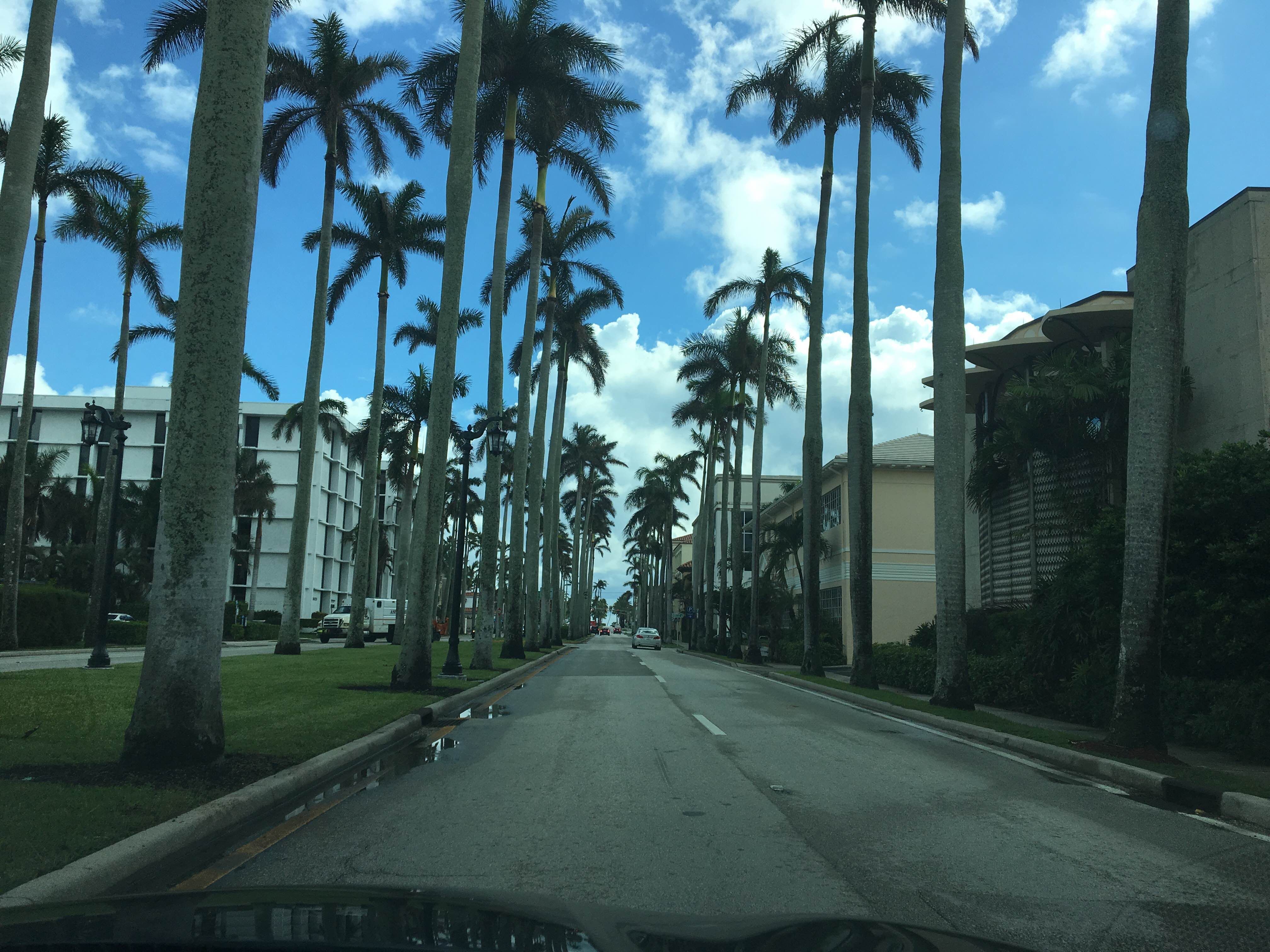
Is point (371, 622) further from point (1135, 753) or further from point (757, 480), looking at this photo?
point (1135, 753)

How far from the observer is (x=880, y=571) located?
41.8 metres

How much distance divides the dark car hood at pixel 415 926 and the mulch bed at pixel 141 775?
4.14 metres

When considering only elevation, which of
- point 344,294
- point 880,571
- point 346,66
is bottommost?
point 880,571

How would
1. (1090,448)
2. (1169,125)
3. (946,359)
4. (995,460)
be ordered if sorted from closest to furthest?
(1169,125)
(946,359)
(1090,448)
(995,460)

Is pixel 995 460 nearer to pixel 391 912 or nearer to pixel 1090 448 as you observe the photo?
pixel 1090 448

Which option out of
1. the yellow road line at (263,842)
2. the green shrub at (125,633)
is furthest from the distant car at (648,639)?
the yellow road line at (263,842)

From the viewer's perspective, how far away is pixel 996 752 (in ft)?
37.9

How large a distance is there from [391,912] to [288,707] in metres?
10.6

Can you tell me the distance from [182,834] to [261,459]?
88.8 meters

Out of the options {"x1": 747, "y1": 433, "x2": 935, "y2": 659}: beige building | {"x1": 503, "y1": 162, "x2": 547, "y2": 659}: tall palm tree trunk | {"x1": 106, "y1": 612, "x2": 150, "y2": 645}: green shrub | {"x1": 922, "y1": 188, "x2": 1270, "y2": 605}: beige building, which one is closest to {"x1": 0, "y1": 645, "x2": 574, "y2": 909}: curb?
{"x1": 922, "y1": 188, "x2": 1270, "y2": 605}: beige building

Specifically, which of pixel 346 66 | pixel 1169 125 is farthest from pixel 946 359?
pixel 346 66

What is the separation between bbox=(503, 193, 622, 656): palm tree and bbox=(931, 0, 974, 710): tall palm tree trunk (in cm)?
1528

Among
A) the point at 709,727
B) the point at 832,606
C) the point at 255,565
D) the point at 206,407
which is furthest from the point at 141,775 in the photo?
the point at 255,565

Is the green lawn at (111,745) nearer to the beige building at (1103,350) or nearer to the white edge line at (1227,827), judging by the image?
the white edge line at (1227,827)
